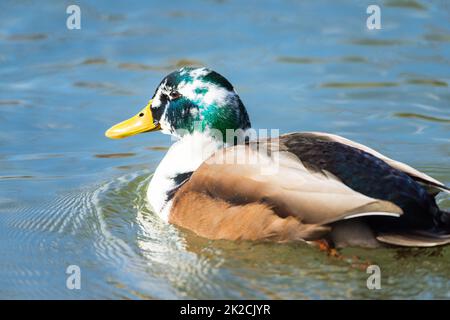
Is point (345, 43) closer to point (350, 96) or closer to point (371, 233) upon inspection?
point (350, 96)

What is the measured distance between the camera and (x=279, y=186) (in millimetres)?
6688

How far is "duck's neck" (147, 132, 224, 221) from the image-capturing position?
7707mm

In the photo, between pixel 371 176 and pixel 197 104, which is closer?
pixel 371 176

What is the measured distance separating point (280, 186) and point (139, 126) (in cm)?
194

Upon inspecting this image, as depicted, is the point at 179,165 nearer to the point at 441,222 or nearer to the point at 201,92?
the point at 201,92

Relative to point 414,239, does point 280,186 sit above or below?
above

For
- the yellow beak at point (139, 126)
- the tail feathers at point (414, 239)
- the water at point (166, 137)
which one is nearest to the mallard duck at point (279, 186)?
the tail feathers at point (414, 239)

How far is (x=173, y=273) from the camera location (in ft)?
21.9

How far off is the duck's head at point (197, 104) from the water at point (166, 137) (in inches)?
31.2

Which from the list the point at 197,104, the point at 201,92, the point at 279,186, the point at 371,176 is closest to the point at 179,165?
the point at 197,104

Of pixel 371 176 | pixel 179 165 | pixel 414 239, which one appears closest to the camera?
pixel 414 239

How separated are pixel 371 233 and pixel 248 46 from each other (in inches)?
220

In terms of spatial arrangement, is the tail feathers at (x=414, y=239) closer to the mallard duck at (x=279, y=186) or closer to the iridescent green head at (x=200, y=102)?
the mallard duck at (x=279, y=186)
